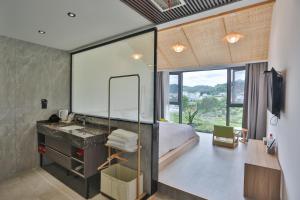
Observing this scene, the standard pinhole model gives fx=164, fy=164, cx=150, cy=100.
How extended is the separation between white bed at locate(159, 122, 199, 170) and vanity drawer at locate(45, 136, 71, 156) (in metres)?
1.57

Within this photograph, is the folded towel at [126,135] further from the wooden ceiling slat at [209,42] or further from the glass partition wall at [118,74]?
the wooden ceiling slat at [209,42]

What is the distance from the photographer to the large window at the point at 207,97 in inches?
212

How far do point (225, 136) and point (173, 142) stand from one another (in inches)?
64.3

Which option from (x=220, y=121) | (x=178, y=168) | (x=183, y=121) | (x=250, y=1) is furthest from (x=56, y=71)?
(x=220, y=121)

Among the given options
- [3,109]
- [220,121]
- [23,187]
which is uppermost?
[3,109]

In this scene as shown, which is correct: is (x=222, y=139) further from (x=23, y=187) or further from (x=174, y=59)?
(x=23, y=187)

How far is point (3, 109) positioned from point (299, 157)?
396 cm

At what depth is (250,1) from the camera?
181cm

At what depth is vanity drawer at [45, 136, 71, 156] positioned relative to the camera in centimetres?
266

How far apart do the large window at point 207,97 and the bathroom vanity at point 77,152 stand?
421 centimetres

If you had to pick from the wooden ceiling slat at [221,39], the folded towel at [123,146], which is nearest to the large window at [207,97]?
the wooden ceiling slat at [221,39]

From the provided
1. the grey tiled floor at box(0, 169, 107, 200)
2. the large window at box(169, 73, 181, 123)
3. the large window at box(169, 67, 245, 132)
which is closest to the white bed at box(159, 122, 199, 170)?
the grey tiled floor at box(0, 169, 107, 200)

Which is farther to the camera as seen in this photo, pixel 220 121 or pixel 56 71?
pixel 220 121

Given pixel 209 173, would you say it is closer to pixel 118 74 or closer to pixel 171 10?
pixel 118 74
